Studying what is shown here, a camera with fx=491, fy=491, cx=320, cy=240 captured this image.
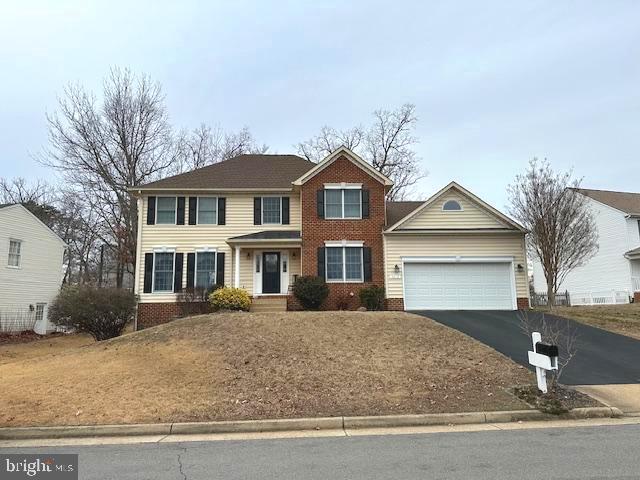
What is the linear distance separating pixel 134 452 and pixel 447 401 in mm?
5393

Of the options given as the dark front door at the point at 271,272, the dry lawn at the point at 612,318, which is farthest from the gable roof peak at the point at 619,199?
the dark front door at the point at 271,272

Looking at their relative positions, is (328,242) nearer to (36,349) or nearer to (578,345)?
(578,345)

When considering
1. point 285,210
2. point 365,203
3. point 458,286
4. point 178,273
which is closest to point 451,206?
point 458,286

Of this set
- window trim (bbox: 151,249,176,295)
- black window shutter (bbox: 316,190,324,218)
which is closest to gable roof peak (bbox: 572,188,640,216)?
black window shutter (bbox: 316,190,324,218)

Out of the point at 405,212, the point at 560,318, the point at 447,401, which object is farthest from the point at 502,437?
the point at 405,212

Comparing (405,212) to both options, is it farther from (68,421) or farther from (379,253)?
(68,421)

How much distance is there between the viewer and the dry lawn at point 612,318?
16.5 m

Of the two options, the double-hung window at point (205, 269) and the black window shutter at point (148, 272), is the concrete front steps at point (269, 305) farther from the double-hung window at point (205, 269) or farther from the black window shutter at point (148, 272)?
the black window shutter at point (148, 272)

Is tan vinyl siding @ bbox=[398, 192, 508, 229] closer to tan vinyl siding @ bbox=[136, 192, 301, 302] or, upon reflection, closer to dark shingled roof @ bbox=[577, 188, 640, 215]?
tan vinyl siding @ bbox=[136, 192, 301, 302]

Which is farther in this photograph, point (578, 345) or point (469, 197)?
point (469, 197)

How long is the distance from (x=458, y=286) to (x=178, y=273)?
39.0 ft

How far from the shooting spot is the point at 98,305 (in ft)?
55.9

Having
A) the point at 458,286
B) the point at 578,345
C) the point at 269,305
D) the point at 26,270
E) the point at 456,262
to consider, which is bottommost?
the point at 578,345

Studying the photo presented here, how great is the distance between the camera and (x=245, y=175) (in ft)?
75.8
